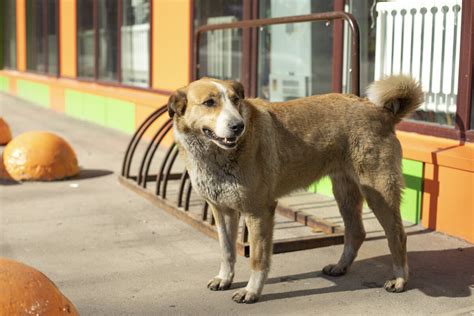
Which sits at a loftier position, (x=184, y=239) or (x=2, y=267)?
(x=2, y=267)

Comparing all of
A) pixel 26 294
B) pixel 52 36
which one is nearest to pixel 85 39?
pixel 52 36

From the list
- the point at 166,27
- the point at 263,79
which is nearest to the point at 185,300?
the point at 263,79

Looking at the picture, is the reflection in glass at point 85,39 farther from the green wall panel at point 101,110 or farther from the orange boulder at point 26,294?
the orange boulder at point 26,294

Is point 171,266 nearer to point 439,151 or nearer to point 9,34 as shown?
point 439,151

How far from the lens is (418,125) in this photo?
6422 mm

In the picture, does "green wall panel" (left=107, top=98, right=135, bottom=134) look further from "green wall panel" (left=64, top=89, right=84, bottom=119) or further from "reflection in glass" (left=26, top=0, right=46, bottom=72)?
"reflection in glass" (left=26, top=0, right=46, bottom=72)

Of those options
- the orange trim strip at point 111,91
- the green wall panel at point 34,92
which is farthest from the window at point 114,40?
the green wall panel at point 34,92

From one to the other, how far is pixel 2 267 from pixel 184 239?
2593mm

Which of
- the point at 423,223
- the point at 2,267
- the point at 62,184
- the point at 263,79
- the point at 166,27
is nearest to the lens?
the point at 2,267

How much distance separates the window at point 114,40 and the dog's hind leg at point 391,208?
25.3ft

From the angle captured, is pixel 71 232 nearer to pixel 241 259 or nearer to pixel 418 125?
Result: pixel 241 259

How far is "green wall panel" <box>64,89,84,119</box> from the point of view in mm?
14367

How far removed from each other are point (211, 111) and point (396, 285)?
5.71 ft

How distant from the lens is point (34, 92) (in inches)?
711
